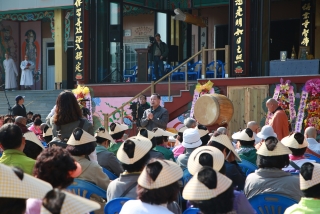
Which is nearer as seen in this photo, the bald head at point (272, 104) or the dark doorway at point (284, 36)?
the bald head at point (272, 104)

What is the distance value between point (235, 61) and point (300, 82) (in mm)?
2193

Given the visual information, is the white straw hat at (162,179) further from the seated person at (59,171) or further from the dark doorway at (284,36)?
the dark doorway at (284,36)

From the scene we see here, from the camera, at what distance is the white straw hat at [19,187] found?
2.34 meters

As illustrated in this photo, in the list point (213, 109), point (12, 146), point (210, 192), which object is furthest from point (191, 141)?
point (213, 109)

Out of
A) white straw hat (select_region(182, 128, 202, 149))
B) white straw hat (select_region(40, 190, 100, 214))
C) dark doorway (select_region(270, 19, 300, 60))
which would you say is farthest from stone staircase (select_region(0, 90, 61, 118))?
white straw hat (select_region(40, 190, 100, 214))

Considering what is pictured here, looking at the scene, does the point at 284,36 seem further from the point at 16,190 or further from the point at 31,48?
the point at 16,190

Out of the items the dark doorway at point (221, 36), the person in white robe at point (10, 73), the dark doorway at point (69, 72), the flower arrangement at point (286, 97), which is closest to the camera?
the flower arrangement at point (286, 97)

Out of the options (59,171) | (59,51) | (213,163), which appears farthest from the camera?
(59,51)

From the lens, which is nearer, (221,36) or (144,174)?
(144,174)

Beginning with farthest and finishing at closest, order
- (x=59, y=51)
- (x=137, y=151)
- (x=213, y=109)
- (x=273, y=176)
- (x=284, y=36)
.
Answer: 1. (x=59, y=51)
2. (x=284, y=36)
3. (x=213, y=109)
4. (x=273, y=176)
5. (x=137, y=151)

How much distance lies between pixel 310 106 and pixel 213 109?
1940 mm

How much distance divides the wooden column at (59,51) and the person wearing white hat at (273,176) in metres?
17.2

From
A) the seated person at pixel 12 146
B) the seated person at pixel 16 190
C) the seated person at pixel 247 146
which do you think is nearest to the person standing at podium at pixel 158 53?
the seated person at pixel 247 146

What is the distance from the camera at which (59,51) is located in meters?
21.8
